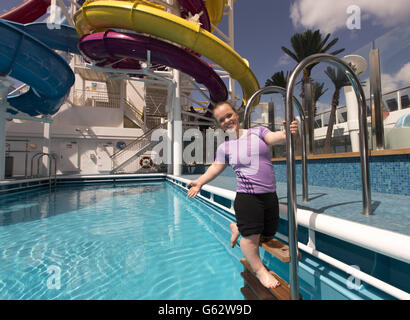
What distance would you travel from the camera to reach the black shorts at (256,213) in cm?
127

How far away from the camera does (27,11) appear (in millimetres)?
12141

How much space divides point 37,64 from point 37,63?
0.04 metres

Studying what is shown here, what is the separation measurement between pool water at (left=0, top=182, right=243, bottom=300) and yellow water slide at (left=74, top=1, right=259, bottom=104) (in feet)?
19.1

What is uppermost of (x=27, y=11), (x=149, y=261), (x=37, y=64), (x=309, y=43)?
(x=27, y=11)

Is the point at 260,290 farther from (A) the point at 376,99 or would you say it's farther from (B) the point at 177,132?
(B) the point at 177,132

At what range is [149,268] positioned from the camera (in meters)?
2.04

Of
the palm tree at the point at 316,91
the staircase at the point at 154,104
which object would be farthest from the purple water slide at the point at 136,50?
the staircase at the point at 154,104

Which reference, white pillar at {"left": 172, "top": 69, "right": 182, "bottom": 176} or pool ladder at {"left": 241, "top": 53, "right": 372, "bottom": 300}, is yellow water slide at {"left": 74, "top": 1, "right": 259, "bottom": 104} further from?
pool ladder at {"left": 241, "top": 53, "right": 372, "bottom": 300}

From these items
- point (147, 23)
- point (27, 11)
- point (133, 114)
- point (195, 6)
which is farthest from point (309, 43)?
point (27, 11)

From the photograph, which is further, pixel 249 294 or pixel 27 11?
pixel 27 11

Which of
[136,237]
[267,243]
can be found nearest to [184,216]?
[136,237]

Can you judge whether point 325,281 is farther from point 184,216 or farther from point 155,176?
point 155,176

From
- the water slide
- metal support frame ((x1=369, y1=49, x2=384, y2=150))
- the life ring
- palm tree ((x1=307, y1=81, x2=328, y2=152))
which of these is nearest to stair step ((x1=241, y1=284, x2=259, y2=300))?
metal support frame ((x1=369, y1=49, x2=384, y2=150))
